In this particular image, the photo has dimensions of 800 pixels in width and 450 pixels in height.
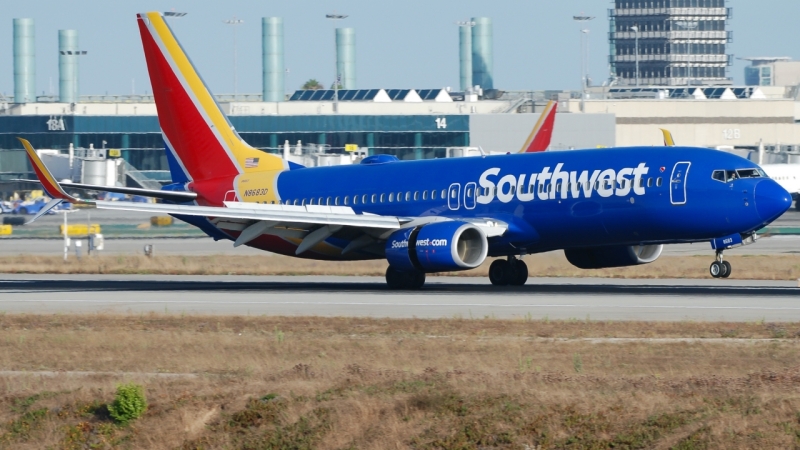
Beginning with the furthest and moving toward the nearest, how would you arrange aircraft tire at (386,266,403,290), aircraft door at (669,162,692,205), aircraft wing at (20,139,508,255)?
aircraft tire at (386,266,403,290), aircraft wing at (20,139,508,255), aircraft door at (669,162,692,205)

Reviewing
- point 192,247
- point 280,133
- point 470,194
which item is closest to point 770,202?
point 470,194

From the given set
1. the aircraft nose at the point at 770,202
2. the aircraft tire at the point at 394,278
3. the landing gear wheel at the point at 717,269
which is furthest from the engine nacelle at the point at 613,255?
the aircraft tire at the point at 394,278

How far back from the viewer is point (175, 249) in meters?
64.9

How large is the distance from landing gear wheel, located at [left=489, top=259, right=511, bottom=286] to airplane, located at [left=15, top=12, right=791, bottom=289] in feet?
0.10

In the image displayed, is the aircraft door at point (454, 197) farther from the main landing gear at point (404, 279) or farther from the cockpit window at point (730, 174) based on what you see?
the cockpit window at point (730, 174)

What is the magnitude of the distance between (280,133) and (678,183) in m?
98.5

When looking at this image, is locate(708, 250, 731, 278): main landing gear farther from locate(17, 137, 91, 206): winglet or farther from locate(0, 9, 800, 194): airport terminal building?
locate(0, 9, 800, 194): airport terminal building

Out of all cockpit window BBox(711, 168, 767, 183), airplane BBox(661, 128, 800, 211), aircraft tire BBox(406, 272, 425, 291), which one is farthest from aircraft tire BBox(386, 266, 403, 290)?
airplane BBox(661, 128, 800, 211)

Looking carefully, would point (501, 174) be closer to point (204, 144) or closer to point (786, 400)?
point (204, 144)

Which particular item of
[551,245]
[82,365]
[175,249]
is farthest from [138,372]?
[175,249]

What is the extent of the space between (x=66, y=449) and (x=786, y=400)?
933 centimetres

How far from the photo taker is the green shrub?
16969mm

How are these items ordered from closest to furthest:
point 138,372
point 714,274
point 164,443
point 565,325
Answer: point 164,443 < point 138,372 < point 565,325 < point 714,274

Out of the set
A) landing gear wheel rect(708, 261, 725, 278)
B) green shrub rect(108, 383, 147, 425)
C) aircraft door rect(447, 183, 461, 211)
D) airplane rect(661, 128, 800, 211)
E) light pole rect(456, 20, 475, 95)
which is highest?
light pole rect(456, 20, 475, 95)
